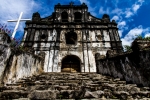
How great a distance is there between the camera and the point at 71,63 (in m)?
11.8

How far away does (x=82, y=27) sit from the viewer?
1345cm

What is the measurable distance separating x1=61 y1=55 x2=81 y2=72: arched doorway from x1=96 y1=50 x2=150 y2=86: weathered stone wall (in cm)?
664

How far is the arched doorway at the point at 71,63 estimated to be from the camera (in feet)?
37.5

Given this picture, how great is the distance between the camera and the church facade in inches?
448

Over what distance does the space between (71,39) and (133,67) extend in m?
9.90

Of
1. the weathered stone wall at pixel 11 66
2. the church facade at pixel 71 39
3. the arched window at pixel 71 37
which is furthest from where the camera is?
the arched window at pixel 71 37

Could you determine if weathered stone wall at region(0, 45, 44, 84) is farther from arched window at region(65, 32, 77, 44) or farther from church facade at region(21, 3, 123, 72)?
arched window at region(65, 32, 77, 44)

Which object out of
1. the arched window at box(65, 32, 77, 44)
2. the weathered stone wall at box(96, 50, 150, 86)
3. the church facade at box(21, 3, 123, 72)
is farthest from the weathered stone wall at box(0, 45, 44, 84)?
the arched window at box(65, 32, 77, 44)

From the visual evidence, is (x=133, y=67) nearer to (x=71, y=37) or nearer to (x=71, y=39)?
(x=71, y=39)

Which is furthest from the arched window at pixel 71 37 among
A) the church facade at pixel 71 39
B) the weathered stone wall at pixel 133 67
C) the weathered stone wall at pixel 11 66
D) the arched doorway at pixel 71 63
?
the weathered stone wall at pixel 11 66

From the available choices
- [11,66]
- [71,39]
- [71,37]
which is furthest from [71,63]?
[11,66]

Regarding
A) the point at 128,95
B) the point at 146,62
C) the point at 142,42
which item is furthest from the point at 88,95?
the point at 142,42

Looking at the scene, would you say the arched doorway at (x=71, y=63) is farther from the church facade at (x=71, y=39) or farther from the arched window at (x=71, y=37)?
the arched window at (x=71, y=37)

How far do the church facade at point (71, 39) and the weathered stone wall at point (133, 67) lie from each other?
614 cm
